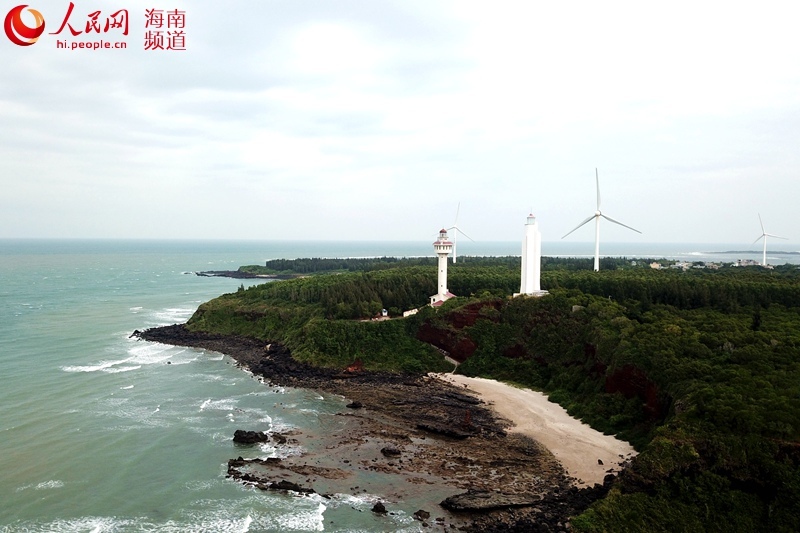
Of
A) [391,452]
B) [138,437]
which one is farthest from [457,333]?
[138,437]

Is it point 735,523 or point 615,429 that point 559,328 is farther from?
point 735,523

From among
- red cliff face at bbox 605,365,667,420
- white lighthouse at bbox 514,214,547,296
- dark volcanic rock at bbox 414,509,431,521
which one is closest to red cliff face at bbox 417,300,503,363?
white lighthouse at bbox 514,214,547,296

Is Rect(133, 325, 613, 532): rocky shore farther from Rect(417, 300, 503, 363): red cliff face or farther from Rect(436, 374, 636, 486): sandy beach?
Rect(417, 300, 503, 363): red cliff face

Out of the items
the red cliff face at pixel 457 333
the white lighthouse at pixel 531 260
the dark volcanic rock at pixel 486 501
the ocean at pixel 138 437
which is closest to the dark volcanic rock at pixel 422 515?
the ocean at pixel 138 437

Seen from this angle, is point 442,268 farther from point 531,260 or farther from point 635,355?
point 635,355

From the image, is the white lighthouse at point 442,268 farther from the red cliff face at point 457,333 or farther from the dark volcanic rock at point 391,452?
the dark volcanic rock at point 391,452

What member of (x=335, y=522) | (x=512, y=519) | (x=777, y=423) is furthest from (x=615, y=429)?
(x=335, y=522)
